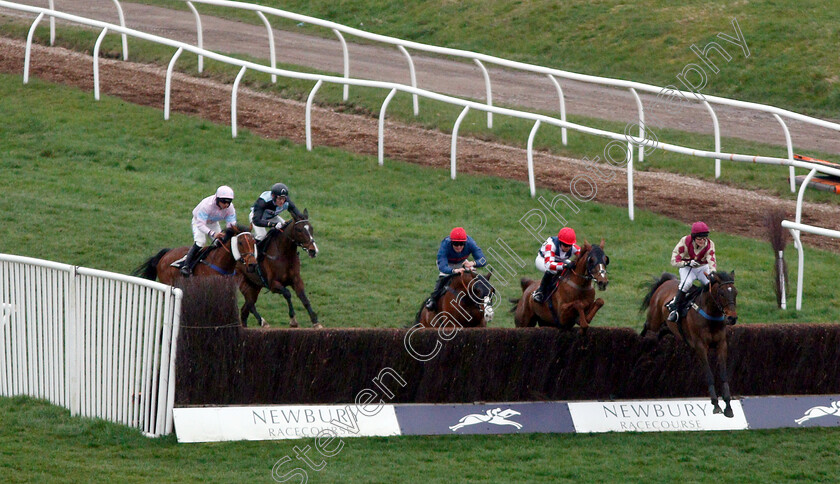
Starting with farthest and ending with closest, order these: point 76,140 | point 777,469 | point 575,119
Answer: point 575,119 → point 76,140 → point 777,469

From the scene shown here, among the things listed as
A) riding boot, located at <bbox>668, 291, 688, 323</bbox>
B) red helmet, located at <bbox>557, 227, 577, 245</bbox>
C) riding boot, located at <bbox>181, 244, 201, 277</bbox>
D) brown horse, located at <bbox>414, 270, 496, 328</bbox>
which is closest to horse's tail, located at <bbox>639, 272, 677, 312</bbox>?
riding boot, located at <bbox>668, 291, 688, 323</bbox>

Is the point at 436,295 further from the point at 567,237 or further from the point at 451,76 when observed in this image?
the point at 451,76

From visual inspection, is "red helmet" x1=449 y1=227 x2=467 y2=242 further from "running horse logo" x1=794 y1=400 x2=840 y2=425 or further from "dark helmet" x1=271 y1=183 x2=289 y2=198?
Result: "running horse logo" x1=794 y1=400 x2=840 y2=425

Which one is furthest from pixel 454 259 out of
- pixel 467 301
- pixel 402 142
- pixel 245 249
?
pixel 402 142

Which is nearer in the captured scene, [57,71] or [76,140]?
[76,140]

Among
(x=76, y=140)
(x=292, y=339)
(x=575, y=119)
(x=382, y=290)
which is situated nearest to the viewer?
(x=292, y=339)

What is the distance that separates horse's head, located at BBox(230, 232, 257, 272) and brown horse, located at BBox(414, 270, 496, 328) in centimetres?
173

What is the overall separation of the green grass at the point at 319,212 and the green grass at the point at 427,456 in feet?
8.37

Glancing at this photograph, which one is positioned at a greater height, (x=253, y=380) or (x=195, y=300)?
(x=195, y=300)

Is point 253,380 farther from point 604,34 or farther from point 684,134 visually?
point 604,34

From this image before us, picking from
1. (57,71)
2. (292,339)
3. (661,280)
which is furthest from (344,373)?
(57,71)

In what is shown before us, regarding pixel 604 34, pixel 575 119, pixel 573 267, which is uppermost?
pixel 604 34

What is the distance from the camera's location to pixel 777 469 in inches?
332

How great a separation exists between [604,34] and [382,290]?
36.7 feet
